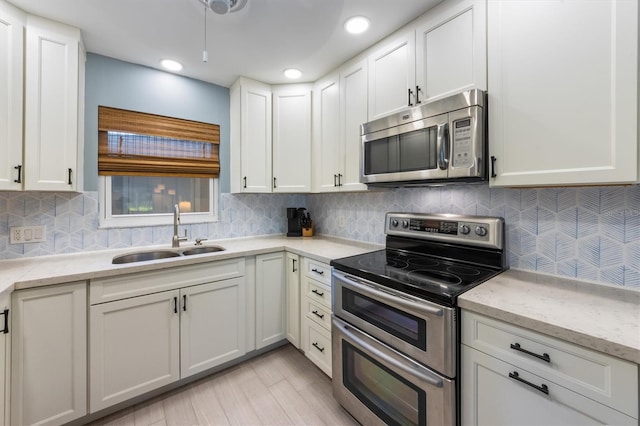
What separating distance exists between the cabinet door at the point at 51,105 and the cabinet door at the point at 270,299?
53.9 inches

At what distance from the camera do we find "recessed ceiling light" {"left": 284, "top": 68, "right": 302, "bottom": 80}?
90.5 inches

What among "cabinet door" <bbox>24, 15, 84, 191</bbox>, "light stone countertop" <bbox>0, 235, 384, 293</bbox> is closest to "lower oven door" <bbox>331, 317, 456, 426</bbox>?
"light stone countertop" <bbox>0, 235, 384, 293</bbox>

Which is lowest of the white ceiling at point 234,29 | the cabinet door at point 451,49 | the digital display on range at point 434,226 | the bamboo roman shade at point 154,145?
the digital display on range at point 434,226

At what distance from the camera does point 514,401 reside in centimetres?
98

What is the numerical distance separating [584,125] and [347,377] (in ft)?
5.45

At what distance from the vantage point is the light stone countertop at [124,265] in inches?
55.9

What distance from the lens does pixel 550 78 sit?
1.12m

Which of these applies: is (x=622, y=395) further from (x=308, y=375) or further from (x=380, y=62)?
(x=380, y=62)

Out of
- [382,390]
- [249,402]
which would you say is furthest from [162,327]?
[382,390]

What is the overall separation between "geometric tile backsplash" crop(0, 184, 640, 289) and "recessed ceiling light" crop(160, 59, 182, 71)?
1124 mm

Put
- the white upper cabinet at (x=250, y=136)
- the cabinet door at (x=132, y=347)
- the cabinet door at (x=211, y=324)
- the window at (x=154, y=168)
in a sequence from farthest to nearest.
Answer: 1. the white upper cabinet at (x=250, y=136)
2. the window at (x=154, y=168)
3. the cabinet door at (x=211, y=324)
4. the cabinet door at (x=132, y=347)

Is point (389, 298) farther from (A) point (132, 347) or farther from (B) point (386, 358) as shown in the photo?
(A) point (132, 347)

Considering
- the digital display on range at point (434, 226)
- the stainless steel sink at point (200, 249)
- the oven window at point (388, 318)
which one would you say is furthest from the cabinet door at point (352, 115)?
the stainless steel sink at point (200, 249)

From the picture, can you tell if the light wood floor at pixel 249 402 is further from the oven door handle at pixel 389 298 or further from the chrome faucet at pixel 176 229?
the chrome faucet at pixel 176 229
